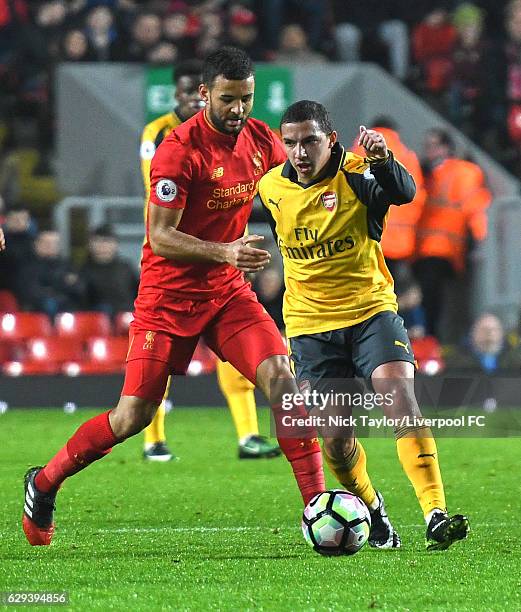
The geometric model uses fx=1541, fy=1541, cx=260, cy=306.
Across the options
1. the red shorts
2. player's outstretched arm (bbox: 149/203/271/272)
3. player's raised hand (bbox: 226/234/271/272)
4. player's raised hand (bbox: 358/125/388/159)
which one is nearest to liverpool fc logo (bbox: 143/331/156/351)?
the red shorts

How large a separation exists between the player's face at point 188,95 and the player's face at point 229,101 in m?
2.27

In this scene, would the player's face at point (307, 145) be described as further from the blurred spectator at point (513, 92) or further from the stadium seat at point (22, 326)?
the blurred spectator at point (513, 92)

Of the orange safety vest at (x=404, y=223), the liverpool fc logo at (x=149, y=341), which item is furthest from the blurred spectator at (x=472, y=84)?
the liverpool fc logo at (x=149, y=341)

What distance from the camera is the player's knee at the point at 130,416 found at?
6.35 m

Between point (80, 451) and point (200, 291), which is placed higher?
point (200, 291)

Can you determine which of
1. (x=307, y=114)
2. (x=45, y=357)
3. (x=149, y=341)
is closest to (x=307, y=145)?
(x=307, y=114)

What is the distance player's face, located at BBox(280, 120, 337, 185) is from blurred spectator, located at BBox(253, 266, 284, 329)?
19.8 ft

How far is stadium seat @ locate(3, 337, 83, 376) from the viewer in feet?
44.0

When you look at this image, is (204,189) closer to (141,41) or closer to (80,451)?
(80,451)

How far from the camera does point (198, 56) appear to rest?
15539 millimetres

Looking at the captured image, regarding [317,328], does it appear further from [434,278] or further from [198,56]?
[198,56]

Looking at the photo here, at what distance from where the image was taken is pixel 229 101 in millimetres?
6324

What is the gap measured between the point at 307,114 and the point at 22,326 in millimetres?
7715

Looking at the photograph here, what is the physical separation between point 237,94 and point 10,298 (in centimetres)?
786
